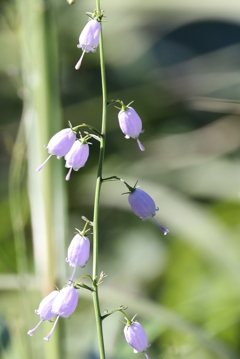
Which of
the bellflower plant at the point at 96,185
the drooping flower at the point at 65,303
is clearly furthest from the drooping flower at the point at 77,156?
the drooping flower at the point at 65,303

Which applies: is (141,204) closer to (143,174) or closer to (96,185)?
(96,185)

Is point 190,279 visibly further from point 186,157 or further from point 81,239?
point 81,239

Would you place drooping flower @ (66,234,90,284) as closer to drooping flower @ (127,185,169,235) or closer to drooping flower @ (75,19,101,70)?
drooping flower @ (127,185,169,235)

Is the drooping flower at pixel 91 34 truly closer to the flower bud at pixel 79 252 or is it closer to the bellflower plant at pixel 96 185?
the bellflower plant at pixel 96 185

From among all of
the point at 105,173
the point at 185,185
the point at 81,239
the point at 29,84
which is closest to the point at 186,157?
the point at 185,185

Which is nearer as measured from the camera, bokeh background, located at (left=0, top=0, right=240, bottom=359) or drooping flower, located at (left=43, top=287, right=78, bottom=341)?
drooping flower, located at (left=43, top=287, right=78, bottom=341)

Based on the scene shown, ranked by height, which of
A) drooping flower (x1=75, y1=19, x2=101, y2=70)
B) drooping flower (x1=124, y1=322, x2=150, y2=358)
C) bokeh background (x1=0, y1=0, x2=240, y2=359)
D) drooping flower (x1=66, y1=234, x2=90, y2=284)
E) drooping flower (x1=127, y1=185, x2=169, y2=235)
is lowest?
bokeh background (x1=0, y1=0, x2=240, y2=359)

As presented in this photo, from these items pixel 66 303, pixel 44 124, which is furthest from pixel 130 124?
pixel 44 124

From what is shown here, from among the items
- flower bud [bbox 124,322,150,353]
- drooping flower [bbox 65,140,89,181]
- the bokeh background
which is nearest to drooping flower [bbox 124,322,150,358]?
flower bud [bbox 124,322,150,353]

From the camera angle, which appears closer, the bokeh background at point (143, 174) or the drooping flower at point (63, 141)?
the drooping flower at point (63, 141)
